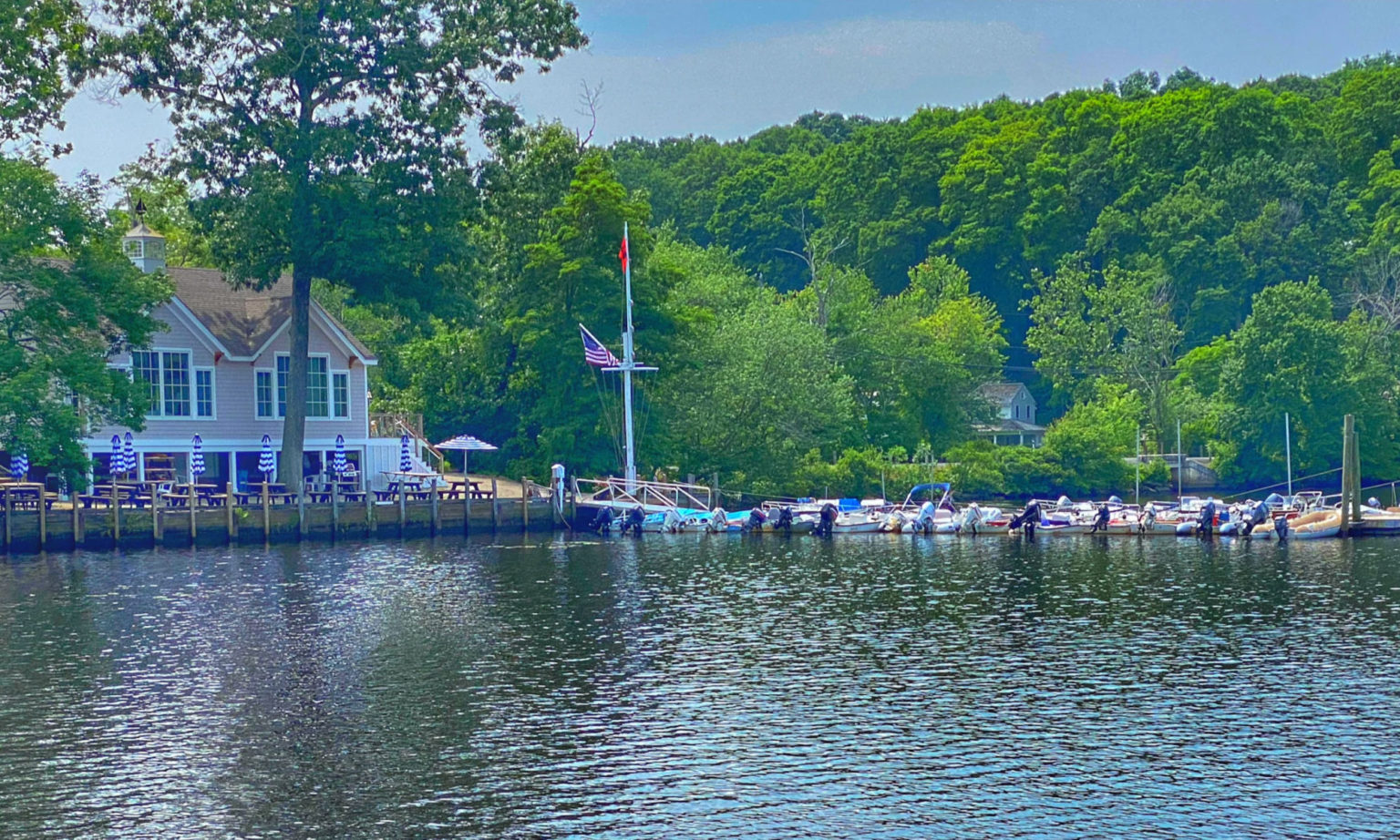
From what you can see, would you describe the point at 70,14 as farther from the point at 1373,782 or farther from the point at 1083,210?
the point at 1083,210

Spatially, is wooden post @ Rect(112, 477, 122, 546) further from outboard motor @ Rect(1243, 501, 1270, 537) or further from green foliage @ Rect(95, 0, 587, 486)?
outboard motor @ Rect(1243, 501, 1270, 537)

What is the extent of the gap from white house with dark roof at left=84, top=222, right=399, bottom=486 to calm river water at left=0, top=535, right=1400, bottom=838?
51.7 feet

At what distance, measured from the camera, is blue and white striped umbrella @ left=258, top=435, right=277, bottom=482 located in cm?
6191

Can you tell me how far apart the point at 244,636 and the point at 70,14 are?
33.8 metres

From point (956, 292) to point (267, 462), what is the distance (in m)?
62.6

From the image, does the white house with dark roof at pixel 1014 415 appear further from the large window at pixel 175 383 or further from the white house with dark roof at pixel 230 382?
the large window at pixel 175 383

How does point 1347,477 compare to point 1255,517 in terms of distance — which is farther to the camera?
point 1255,517

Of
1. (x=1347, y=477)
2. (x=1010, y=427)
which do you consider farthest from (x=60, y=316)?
(x=1010, y=427)

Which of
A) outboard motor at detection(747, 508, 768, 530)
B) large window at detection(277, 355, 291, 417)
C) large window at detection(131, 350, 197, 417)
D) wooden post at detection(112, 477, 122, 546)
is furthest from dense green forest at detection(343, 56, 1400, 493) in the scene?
wooden post at detection(112, 477, 122, 546)

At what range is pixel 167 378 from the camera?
206 ft

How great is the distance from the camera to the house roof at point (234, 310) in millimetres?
64750

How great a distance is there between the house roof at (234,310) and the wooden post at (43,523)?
11535 millimetres

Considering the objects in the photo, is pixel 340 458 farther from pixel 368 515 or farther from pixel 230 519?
pixel 230 519

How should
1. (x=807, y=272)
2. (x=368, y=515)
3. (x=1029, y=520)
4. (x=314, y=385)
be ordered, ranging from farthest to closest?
1. (x=807, y=272)
2. (x=314, y=385)
3. (x=1029, y=520)
4. (x=368, y=515)
